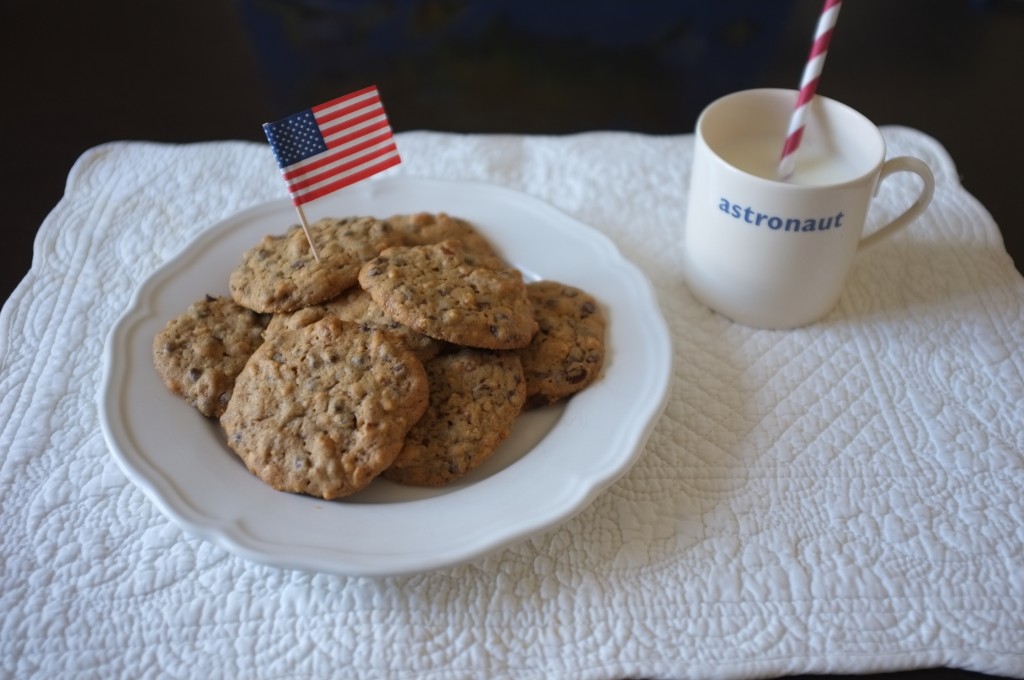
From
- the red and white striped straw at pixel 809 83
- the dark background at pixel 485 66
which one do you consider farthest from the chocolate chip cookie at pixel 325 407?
the dark background at pixel 485 66

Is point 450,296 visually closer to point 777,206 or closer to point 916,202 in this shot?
point 777,206

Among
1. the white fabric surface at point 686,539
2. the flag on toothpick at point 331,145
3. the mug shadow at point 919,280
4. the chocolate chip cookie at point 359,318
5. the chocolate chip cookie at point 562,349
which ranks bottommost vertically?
the mug shadow at point 919,280

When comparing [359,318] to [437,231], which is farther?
[437,231]

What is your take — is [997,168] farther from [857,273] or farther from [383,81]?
[383,81]

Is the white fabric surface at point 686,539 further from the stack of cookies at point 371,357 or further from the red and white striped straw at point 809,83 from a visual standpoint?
the red and white striped straw at point 809,83

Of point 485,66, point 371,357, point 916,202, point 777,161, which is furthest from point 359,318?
point 485,66

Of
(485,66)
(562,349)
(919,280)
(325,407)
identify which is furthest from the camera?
(485,66)

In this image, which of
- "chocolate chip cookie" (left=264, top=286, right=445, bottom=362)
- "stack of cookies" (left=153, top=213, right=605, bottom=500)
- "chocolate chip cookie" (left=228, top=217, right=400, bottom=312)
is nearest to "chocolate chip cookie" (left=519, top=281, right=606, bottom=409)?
"stack of cookies" (left=153, top=213, right=605, bottom=500)
